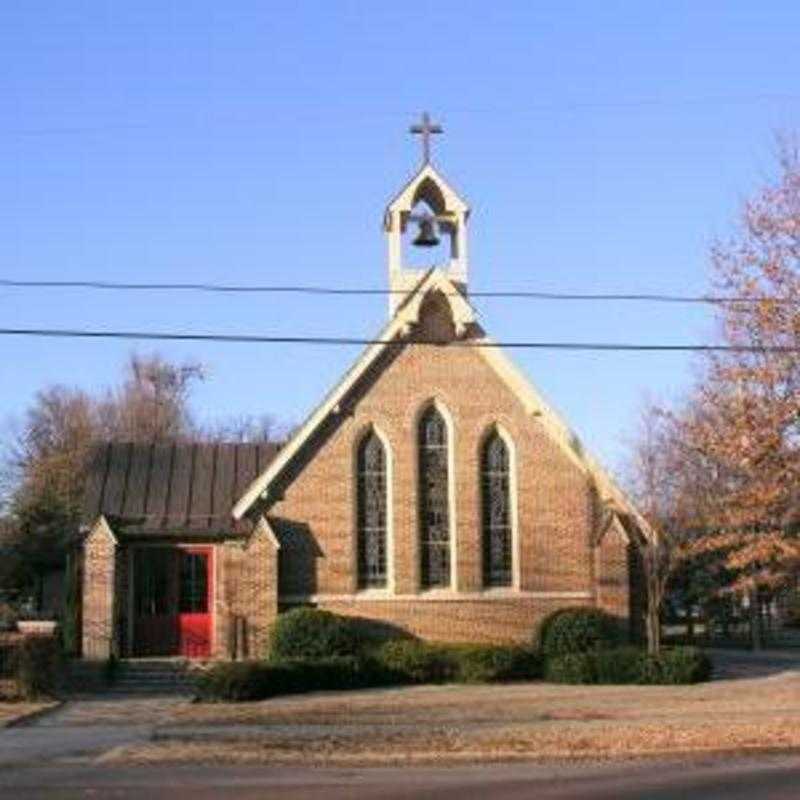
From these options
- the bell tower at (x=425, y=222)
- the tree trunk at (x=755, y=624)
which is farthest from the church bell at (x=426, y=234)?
the tree trunk at (x=755, y=624)

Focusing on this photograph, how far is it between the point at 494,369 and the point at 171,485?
8.13 metres

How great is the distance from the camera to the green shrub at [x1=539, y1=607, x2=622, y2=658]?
3300 cm

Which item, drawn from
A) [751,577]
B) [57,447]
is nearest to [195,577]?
[751,577]

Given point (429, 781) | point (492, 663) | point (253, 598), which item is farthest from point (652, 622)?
point (429, 781)

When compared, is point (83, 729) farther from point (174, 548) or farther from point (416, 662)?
point (174, 548)

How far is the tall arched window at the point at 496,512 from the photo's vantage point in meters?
34.9

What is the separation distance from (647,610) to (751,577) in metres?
7.14

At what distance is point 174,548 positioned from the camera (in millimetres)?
34625

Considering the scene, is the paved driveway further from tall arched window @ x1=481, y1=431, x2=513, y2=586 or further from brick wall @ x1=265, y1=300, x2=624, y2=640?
tall arched window @ x1=481, y1=431, x2=513, y2=586

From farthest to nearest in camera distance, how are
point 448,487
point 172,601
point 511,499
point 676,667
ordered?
point 511,499 → point 448,487 → point 172,601 → point 676,667

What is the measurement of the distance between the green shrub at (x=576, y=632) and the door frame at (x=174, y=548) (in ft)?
24.5

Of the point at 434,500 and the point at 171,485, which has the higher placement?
the point at 171,485

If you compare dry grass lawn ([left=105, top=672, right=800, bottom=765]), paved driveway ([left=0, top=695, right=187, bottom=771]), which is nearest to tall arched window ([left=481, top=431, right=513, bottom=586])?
dry grass lawn ([left=105, top=672, right=800, bottom=765])

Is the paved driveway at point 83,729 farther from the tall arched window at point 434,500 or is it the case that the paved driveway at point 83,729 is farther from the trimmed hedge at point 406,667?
the tall arched window at point 434,500
